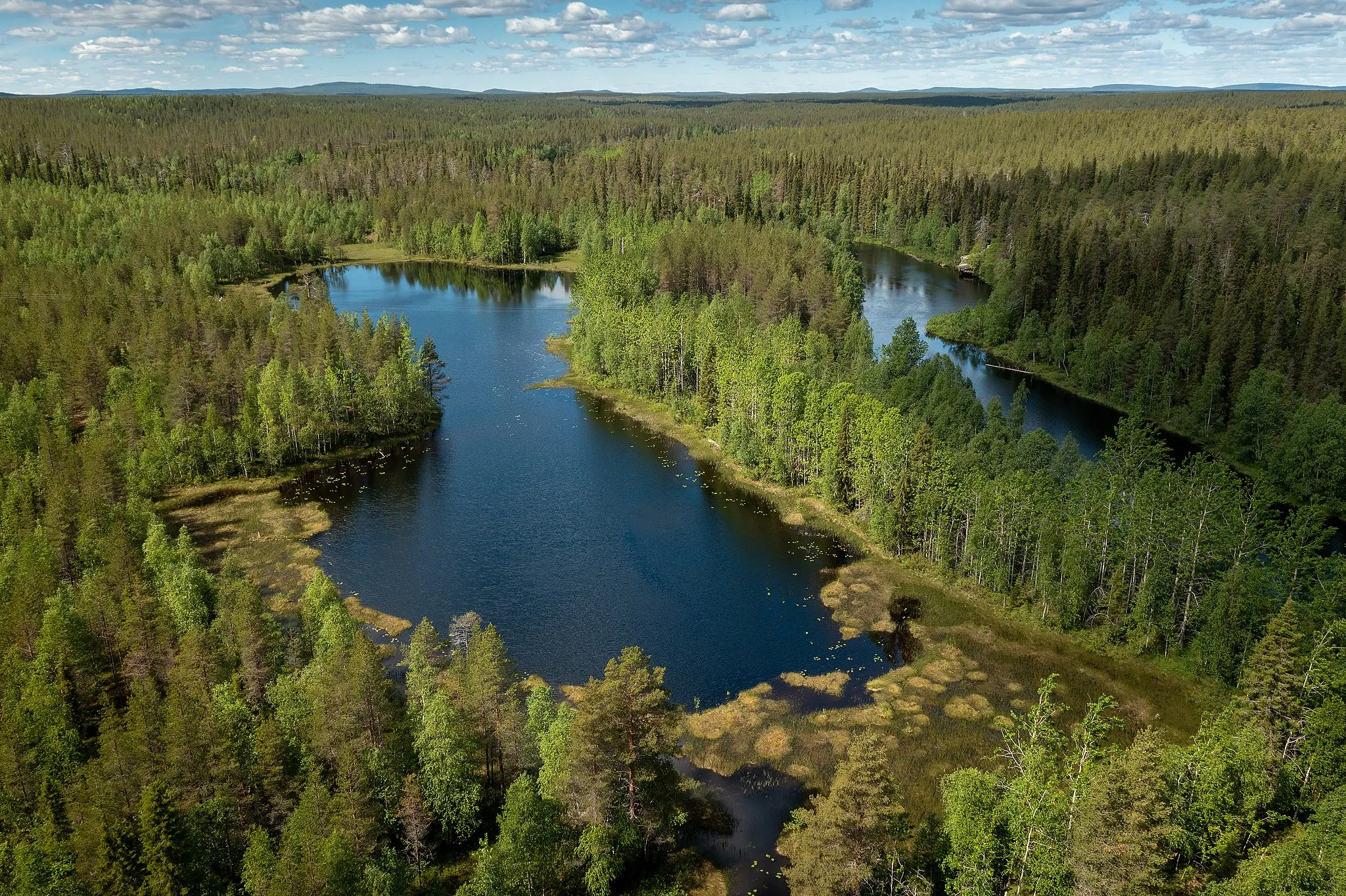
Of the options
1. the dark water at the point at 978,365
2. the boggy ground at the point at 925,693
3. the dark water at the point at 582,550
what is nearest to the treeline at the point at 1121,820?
the boggy ground at the point at 925,693

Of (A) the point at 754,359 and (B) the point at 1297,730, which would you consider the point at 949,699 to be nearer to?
(B) the point at 1297,730

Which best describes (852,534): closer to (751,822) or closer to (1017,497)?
(1017,497)

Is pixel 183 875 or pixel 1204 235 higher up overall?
pixel 1204 235

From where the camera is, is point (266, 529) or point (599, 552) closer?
point (599, 552)

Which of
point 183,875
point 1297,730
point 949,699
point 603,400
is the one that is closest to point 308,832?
point 183,875

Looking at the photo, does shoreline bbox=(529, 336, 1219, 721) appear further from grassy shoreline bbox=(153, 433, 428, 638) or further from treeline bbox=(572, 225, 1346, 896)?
grassy shoreline bbox=(153, 433, 428, 638)

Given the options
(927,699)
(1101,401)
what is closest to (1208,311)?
(1101,401)

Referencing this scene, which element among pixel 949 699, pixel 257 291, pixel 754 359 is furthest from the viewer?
pixel 257 291
